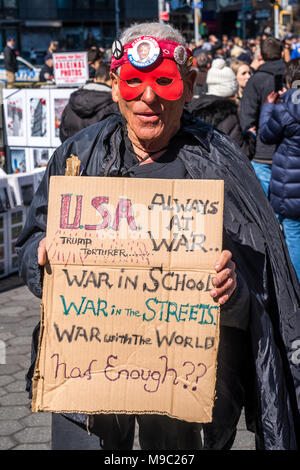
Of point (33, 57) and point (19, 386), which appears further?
point (33, 57)

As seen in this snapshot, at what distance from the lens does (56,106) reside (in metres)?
9.24

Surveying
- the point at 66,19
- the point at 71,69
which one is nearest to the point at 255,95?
the point at 71,69

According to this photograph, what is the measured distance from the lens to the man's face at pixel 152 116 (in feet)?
7.88

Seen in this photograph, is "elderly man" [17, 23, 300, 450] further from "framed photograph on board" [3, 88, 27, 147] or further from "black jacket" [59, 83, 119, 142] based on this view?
"framed photograph on board" [3, 88, 27, 147]

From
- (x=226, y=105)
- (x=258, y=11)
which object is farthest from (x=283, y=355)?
(x=258, y=11)

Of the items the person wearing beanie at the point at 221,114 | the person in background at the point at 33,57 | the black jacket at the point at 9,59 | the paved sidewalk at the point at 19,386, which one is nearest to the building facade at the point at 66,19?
the person in background at the point at 33,57

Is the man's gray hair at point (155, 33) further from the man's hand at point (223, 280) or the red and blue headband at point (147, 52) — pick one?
the man's hand at point (223, 280)

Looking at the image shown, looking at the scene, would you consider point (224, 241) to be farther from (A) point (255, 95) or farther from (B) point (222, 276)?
(A) point (255, 95)

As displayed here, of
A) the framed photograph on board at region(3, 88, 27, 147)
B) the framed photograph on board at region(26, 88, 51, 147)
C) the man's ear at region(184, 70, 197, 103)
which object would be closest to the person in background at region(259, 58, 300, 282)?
the man's ear at region(184, 70, 197, 103)

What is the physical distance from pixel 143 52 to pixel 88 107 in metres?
4.29

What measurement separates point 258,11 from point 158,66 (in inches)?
2134

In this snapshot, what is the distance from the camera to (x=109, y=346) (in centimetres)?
214
